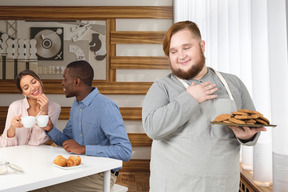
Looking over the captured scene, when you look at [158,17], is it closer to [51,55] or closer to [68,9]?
[68,9]

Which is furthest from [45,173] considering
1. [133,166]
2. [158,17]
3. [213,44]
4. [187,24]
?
[158,17]

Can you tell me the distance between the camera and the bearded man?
107 centimetres

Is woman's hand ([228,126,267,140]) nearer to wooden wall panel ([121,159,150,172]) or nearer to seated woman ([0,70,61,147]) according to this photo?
seated woman ([0,70,61,147])

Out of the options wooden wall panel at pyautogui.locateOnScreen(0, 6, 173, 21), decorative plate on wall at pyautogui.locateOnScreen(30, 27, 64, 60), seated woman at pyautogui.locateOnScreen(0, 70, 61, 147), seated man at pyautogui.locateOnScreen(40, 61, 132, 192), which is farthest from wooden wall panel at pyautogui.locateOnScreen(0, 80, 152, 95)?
seated man at pyautogui.locateOnScreen(40, 61, 132, 192)

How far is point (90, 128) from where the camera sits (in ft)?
6.40

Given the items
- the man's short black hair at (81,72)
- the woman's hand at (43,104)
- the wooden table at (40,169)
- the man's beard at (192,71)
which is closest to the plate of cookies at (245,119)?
the man's beard at (192,71)

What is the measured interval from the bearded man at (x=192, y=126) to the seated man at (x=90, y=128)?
626 millimetres

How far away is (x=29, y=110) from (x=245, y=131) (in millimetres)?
1736

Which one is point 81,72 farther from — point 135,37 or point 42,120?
point 135,37

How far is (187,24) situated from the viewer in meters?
1.19

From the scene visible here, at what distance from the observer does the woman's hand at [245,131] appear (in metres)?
1.04

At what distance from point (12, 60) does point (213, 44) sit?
9.49 feet

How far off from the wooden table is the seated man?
5.0 inches

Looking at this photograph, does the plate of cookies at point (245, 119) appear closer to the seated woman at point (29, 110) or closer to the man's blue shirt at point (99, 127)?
the man's blue shirt at point (99, 127)
